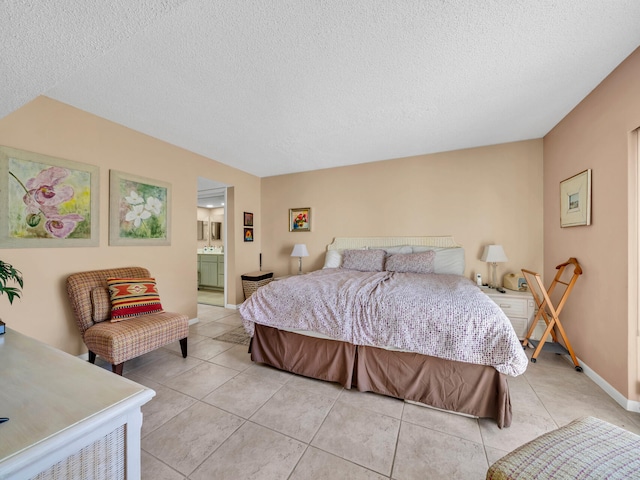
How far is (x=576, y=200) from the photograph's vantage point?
2.33 meters

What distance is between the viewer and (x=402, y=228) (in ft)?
12.5

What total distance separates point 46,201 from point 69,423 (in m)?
2.54

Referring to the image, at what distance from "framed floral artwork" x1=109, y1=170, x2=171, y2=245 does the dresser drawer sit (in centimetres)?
427

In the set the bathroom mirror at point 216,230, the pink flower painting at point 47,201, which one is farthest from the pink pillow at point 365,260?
the bathroom mirror at point 216,230

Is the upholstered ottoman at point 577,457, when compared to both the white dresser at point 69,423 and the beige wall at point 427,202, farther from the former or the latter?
the beige wall at point 427,202

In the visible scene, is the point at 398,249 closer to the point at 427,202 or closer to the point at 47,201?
the point at 427,202

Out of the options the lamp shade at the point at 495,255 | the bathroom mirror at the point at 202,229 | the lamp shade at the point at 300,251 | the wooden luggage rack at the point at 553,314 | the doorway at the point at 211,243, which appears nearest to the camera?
the wooden luggage rack at the point at 553,314

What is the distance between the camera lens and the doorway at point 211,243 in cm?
448

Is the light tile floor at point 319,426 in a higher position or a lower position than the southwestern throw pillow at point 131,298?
lower

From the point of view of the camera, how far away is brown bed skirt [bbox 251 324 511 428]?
164 centimetres

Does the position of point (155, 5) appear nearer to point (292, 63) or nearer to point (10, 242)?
point (292, 63)

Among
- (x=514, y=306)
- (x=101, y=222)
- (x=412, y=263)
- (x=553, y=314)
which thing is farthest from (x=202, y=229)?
(x=553, y=314)

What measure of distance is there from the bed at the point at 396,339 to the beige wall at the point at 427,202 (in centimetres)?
149

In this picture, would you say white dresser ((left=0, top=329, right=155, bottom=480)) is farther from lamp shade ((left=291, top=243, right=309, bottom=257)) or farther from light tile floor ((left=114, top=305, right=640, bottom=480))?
lamp shade ((left=291, top=243, right=309, bottom=257))
